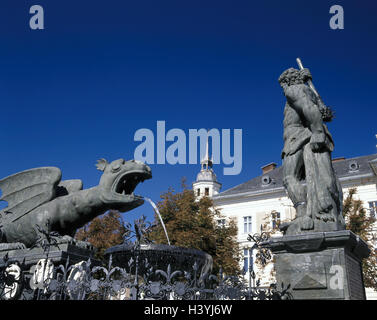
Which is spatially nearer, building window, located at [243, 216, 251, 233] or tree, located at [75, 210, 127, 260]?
tree, located at [75, 210, 127, 260]

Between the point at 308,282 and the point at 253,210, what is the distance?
120ft

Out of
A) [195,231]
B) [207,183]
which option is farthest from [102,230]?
[207,183]

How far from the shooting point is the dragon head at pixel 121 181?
22.0 feet

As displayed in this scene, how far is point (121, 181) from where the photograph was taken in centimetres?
691

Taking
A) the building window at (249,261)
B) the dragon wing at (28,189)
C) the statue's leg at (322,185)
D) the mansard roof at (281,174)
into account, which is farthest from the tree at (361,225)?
the dragon wing at (28,189)

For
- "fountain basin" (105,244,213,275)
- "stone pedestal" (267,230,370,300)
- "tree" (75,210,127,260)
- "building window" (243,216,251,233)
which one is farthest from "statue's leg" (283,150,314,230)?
"building window" (243,216,251,233)

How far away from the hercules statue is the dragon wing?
4.04 m

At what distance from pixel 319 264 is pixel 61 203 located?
4254mm

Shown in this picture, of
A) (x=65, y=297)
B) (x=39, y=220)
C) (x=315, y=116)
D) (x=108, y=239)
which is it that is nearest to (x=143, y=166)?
(x=39, y=220)

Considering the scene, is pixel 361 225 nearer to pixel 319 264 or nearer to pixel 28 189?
pixel 319 264

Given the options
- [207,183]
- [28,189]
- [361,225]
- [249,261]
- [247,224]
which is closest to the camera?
→ [249,261]

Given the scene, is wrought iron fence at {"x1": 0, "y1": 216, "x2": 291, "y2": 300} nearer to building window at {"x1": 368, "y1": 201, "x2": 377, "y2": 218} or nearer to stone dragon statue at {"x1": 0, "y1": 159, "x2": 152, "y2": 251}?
stone dragon statue at {"x1": 0, "y1": 159, "x2": 152, "y2": 251}

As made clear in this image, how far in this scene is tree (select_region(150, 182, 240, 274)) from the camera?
86.3 feet

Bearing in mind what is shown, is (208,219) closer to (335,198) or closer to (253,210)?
(253,210)
